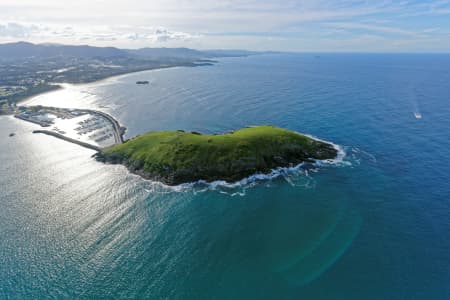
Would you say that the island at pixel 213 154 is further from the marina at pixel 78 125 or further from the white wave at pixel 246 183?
the marina at pixel 78 125

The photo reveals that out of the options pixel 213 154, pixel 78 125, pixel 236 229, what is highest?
pixel 213 154

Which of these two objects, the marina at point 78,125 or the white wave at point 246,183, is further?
the marina at point 78,125

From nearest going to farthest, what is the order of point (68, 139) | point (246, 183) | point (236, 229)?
1. point (236, 229)
2. point (246, 183)
3. point (68, 139)

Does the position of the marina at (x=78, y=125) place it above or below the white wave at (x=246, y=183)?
below

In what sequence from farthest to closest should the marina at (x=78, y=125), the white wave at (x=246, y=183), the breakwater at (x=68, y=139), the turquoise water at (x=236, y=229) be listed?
the marina at (x=78, y=125) < the breakwater at (x=68, y=139) < the white wave at (x=246, y=183) < the turquoise water at (x=236, y=229)

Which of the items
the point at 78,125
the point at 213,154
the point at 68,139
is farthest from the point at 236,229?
the point at 78,125

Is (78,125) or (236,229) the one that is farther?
(78,125)

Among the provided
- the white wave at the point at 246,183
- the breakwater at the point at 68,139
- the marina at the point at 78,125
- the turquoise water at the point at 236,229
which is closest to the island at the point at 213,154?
the white wave at the point at 246,183

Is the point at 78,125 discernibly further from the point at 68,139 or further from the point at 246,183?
the point at 246,183

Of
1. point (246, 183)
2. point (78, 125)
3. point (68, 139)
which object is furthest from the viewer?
point (78, 125)

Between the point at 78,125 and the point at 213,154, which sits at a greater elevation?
the point at 213,154
